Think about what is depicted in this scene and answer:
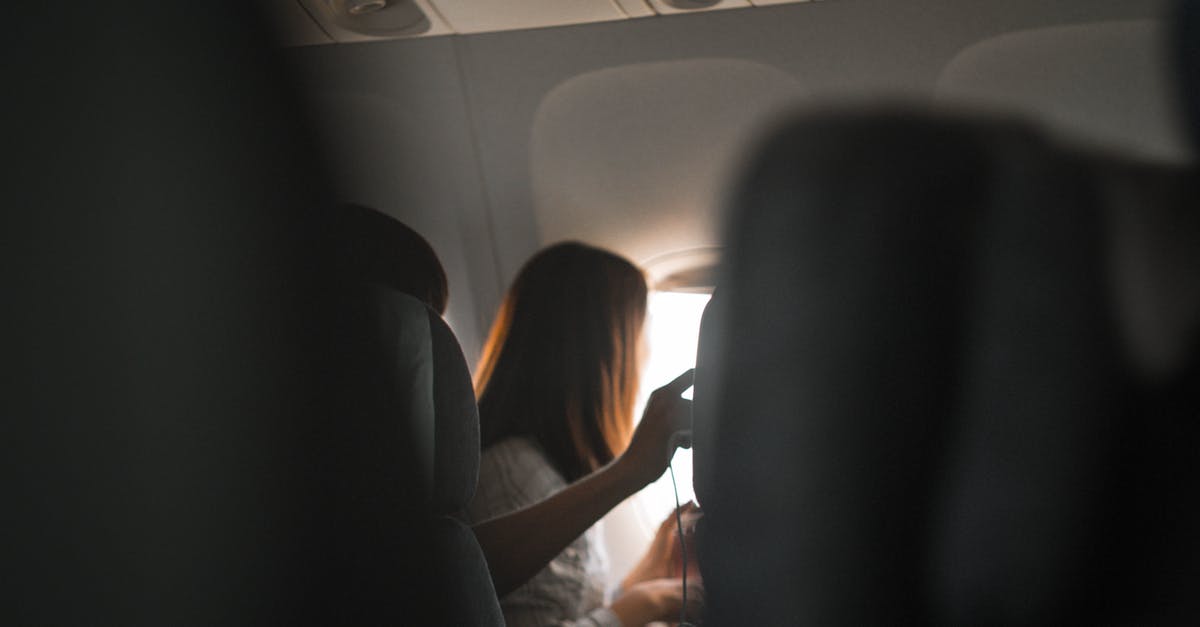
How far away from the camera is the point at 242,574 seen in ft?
3.16

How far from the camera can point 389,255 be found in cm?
86

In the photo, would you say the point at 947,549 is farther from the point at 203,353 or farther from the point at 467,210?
the point at 203,353

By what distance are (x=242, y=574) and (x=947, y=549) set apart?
626 millimetres

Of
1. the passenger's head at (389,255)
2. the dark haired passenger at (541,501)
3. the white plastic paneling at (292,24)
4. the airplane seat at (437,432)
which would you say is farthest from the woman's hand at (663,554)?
the white plastic paneling at (292,24)

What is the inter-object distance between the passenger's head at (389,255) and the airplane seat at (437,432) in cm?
1

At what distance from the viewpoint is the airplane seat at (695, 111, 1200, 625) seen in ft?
2.47

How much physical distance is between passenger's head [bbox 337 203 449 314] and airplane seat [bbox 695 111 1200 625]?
240 millimetres

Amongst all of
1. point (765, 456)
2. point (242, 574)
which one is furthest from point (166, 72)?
point (765, 456)

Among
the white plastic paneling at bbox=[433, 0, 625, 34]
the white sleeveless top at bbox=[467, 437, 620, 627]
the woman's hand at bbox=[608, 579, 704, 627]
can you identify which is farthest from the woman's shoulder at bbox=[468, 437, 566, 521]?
the white plastic paneling at bbox=[433, 0, 625, 34]

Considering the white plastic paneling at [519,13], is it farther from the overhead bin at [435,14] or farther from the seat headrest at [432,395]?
the seat headrest at [432,395]

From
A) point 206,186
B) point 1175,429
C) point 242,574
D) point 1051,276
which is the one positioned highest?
point 206,186

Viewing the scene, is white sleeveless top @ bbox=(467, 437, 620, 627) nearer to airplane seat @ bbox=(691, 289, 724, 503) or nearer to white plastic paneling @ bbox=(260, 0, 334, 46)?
airplane seat @ bbox=(691, 289, 724, 503)

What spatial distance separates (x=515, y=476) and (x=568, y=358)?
0.11 m

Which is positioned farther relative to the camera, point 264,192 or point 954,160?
point 264,192
